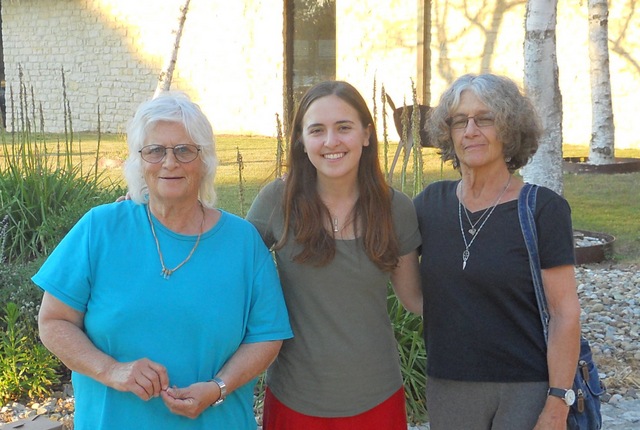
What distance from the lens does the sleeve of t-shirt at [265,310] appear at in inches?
102

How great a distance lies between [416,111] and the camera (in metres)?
4.40

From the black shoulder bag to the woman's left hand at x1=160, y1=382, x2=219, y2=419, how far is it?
1022 millimetres

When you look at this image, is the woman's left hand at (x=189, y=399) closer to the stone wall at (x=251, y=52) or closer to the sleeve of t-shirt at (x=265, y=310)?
the sleeve of t-shirt at (x=265, y=310)

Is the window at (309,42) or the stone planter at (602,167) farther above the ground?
the window at (309,42)

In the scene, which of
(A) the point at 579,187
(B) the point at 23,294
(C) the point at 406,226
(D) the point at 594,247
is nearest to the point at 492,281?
(C) the point at 406,226

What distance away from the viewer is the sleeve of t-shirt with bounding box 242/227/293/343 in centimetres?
259

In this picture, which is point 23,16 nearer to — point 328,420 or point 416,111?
point 416,111

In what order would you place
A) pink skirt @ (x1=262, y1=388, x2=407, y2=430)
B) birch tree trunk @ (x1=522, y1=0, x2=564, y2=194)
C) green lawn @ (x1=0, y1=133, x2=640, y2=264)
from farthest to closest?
1. green lawn @ (x1=0, y1=133, x2=640, y2=264)
2. birch tree trunk @ (x1=522, y1=0, x2=564, y2=194)
3. pink skirt @ (x1=262, y1=388, x2=407, y2=430)

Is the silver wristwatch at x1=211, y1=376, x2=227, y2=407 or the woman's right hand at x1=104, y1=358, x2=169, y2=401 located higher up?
the woman's right hand at x1=104, y1=358, x2=169, y2=401

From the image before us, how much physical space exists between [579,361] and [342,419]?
769mm

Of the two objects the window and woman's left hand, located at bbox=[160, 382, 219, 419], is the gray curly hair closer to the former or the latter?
woman's left hand, located at bbox=[160, 382, 219, 419]

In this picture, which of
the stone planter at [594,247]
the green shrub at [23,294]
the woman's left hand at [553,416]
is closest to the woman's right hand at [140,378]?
the woman's left hand at [553,416]

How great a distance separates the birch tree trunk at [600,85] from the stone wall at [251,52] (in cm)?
279

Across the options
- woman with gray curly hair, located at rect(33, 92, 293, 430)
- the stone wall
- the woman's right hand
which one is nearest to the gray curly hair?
woman with gray curly hair, located at rect(33, 92, 293, 430)
